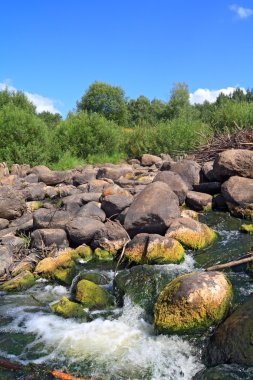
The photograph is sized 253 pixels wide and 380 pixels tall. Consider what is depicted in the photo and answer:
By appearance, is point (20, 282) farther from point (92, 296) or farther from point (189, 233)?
point (189, 233)

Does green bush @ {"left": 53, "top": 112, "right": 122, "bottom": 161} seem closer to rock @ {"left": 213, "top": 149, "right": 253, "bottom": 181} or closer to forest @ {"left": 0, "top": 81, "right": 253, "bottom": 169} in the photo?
forest @ {"left": 0, "top": 81, "right": 253, "bottom": 169}

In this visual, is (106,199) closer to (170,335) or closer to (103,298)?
(103,298)

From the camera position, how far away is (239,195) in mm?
8070

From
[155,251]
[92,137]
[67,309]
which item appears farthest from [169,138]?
[67,309]

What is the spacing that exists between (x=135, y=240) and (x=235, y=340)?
9.73 feet

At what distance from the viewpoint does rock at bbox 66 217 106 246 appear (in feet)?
23.8

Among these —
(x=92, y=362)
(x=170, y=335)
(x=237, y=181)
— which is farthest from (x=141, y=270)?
(x=237, y=181)

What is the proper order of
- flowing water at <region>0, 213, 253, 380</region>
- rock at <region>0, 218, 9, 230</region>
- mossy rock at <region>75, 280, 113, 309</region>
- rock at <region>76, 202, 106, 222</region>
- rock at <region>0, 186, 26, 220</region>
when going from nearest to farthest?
flowing water at <region>0, 213, 253, 380</region> → mossy rock at <region>75, 280, 113, 309</region> → rock at <region>76, 202, 106, 222</region> → rock at <region>0, 218, 9, 230</region> → rock at <region>0, 186, 26, 220</region>

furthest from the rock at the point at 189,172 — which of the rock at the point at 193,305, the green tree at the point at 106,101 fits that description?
the green tree at the point at 106,101

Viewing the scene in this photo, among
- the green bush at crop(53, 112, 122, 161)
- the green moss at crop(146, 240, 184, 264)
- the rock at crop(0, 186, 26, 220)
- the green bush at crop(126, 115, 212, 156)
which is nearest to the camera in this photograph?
the green moss at crop(146, 240, 184, 264)

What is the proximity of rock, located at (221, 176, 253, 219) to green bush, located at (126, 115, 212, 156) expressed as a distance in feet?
21.9

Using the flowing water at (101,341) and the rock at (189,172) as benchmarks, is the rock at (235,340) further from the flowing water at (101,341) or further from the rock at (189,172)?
the rock at (189,172)

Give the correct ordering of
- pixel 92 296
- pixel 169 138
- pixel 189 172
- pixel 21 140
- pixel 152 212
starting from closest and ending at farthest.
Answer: pixel 92 296
pixel 152 212
pixel 189 172
pixel 21 140
pixel 169 138

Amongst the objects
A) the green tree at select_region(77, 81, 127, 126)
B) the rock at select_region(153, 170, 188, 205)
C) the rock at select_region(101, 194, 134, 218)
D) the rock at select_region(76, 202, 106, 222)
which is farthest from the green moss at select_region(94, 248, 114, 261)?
the green tree at select_region(77, 81, 127, 126)
